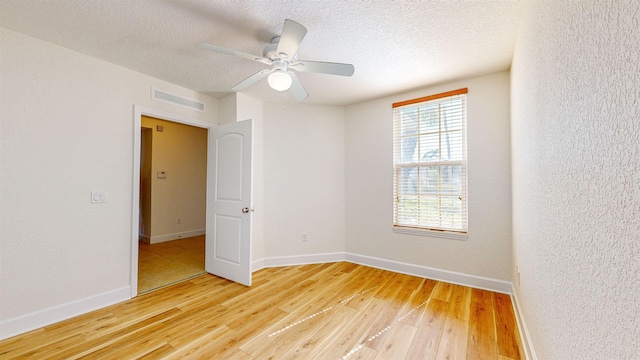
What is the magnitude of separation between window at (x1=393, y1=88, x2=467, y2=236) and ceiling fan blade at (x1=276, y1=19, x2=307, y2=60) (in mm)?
1984

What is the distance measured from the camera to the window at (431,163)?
115 inches

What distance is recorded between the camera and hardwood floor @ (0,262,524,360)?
69.0 inches

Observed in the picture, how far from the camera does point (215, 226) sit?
Answer: 129 inches

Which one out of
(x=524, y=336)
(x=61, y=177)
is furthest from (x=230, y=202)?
(x=524, y=336)

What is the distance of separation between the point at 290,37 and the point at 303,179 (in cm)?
227

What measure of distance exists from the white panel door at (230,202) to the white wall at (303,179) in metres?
0.59

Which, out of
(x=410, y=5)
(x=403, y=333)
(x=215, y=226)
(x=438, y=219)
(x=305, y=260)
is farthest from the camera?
(x=305, y=260)

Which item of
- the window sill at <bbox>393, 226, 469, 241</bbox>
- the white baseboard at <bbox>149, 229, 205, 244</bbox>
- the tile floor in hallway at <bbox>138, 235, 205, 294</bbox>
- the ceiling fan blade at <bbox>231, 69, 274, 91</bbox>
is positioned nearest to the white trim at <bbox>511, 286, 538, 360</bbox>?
the window sill at <bbox>393, 226, 469, 241</bbox>

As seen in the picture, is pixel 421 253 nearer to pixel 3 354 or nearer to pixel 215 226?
pixel 215 226

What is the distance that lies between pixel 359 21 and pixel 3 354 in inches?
137

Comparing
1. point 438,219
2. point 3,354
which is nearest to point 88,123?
point 3,354

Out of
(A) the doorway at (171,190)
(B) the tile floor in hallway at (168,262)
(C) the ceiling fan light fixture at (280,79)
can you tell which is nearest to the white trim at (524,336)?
(C) the ceiling fan light fixture at (280,79)

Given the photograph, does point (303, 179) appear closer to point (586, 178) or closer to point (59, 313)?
point (59, 313)

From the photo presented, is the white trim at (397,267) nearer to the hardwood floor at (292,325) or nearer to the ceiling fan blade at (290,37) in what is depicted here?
the hardwood floor at (292,325)
